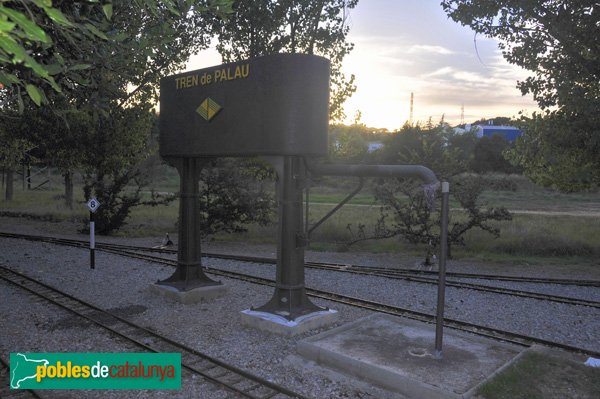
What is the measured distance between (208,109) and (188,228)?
2.90 meters

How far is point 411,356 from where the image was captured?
710cm

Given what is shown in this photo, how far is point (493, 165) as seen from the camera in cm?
6550

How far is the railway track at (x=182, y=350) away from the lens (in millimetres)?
6395

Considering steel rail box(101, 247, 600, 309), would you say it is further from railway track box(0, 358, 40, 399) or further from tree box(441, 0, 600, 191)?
railway track box(0, 358, 40, 399)

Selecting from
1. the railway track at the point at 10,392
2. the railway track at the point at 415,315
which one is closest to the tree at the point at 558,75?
the railway track at the point at 415,315

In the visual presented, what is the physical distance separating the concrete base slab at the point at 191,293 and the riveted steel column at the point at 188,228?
0.16m

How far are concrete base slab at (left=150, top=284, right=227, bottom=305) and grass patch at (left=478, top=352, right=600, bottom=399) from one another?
6594 mm

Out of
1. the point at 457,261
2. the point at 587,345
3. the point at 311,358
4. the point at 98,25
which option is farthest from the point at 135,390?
the point at 457,261

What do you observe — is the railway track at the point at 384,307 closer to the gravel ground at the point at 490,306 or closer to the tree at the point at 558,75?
the gravel ground at the point at 490,306

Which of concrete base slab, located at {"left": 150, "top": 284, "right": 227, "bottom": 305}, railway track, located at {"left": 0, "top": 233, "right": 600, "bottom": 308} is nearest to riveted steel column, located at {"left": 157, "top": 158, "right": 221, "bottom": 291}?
concrete base slab, located at {"left": 150, "top": 284, "right": 227, "bottom": 305}

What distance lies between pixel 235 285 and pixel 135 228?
47.6 feet

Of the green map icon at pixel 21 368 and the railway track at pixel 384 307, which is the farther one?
the railway track at pixel 384 307

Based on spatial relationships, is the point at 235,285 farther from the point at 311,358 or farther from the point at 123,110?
the point at 123,110

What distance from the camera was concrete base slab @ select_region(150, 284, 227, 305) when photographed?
1059 centimetres
